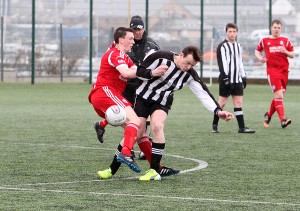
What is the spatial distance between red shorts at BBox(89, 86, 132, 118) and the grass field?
2.49ft

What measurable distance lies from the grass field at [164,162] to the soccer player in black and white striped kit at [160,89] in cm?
41

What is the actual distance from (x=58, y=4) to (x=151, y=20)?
3977 mm

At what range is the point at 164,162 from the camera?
11859 millimetres

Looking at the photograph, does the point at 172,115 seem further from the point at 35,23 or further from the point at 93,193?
the point at 35,23

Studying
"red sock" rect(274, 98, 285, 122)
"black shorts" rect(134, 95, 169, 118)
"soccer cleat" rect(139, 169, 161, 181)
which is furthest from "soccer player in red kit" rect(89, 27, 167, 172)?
"red sock" rect(274, 98, 285, 122)

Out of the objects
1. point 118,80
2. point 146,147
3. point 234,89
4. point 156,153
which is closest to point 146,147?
point 146,147

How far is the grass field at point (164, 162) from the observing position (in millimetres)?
8453

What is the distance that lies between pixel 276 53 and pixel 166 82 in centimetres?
800

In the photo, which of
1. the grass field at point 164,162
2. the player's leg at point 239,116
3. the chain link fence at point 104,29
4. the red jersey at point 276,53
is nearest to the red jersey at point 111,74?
the grass field at point 164,162

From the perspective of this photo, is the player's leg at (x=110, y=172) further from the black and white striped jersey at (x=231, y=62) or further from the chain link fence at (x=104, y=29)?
the chain link fence at (x=104, y=29)

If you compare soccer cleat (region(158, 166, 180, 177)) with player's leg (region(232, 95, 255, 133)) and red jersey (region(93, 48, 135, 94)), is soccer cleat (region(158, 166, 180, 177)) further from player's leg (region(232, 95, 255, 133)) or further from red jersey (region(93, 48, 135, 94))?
player's leg (region(232, 95, 255, 133))

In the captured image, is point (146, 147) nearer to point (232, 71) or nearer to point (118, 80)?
point (118, 80)

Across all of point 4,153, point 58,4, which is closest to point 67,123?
point 4,153

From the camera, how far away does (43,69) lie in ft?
125
